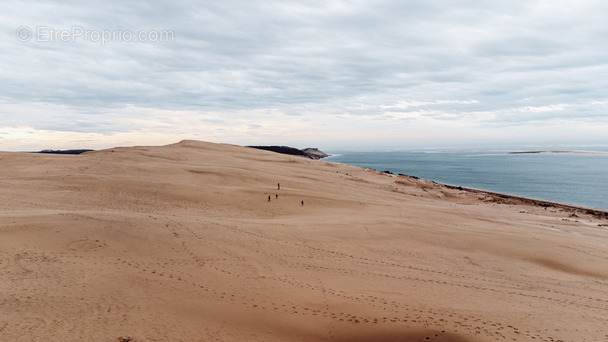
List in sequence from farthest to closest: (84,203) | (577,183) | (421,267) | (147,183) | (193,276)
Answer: (577,183) < (147,183) < (84,203) < (421,267) < (193,276)

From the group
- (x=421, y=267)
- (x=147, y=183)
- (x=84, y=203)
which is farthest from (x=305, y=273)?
(x=147, y=183)

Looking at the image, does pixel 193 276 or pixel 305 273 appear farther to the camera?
pixel 305 273

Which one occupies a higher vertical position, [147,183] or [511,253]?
[147,183]

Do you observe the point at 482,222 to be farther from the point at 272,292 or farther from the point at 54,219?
the point at 54,219

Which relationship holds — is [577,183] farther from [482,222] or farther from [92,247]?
[92,247]

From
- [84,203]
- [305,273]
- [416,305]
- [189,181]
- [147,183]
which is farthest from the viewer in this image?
[189,181]

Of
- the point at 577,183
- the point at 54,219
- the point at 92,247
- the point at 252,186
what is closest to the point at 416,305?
the point at 92,247
